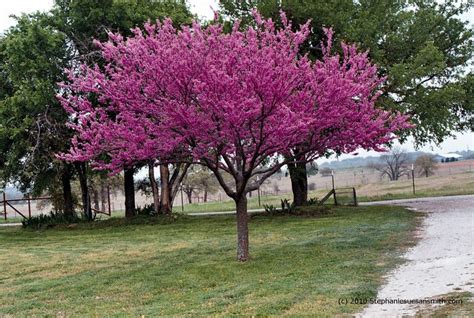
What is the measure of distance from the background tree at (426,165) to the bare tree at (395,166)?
1.90m

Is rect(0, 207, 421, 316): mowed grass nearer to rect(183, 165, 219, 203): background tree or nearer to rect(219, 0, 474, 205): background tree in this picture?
rect(219, 0, 474, 205): background tree

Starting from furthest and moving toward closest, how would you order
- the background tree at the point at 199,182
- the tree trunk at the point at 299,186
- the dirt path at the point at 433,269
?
the background tree at the point at 199,182 → the tree trunk at the point at 299,186 → the dirt path at the point at 433,269

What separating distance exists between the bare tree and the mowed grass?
49.4 meters

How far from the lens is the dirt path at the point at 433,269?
7.13 metres

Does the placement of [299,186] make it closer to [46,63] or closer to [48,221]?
[48,221]

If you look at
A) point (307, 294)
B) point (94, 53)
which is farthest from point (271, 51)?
point (94, 53)

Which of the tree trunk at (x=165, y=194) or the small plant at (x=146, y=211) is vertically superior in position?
the tree trunk at (x=165, y=194)

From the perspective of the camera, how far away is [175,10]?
24.3m

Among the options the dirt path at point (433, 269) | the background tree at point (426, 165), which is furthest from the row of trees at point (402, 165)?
the dirt path at point (433, 269)

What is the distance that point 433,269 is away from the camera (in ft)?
29.9

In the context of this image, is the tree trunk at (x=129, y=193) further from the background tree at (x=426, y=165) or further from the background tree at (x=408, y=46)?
the background tree at (x=426, y=165)

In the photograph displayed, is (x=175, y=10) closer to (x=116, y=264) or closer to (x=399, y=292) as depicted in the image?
(x=116, y=264)

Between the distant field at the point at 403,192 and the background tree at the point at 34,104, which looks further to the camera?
the distant field at the point at 403,192

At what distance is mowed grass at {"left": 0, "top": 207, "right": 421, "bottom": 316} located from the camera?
795 centimetres
